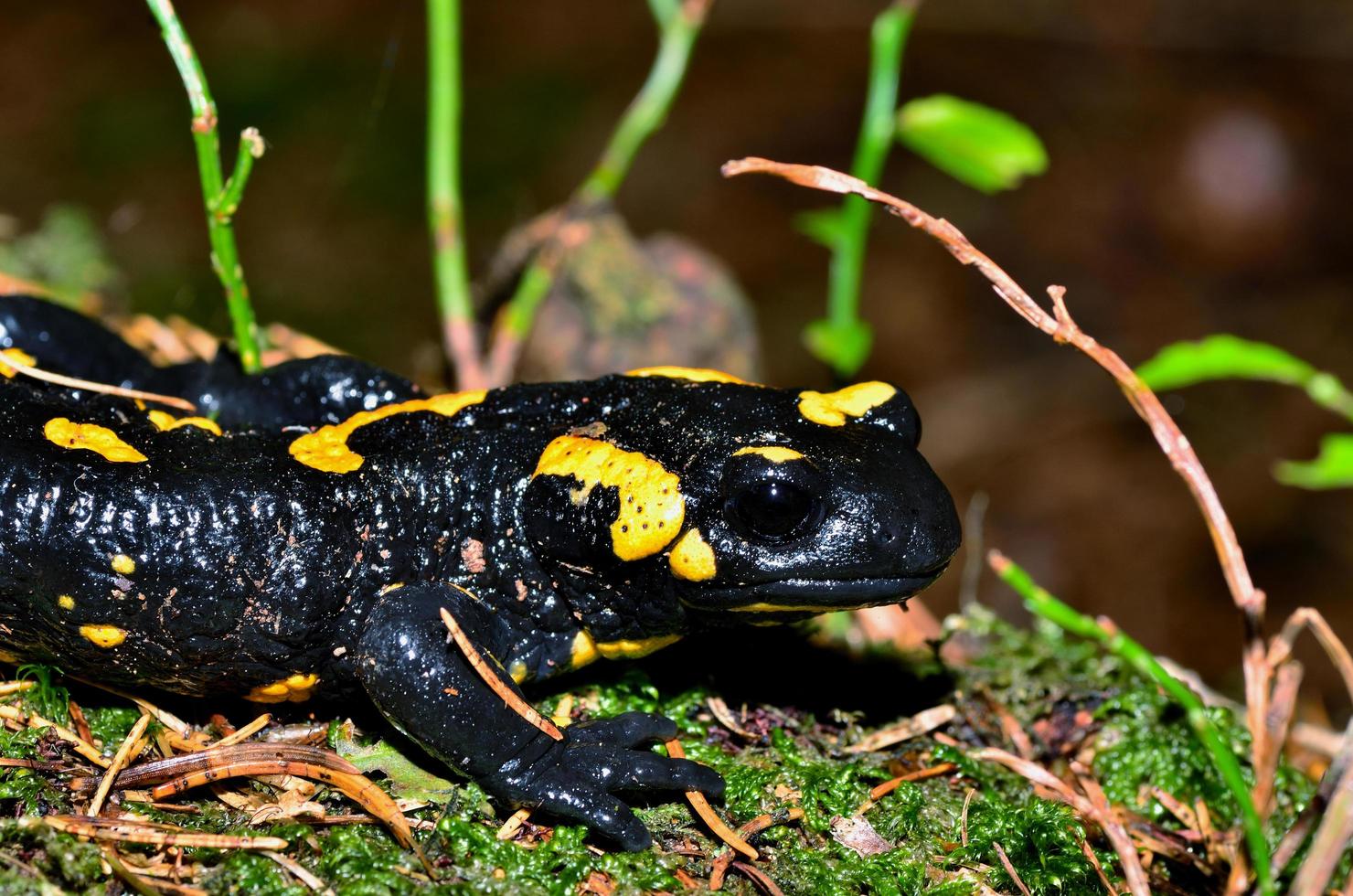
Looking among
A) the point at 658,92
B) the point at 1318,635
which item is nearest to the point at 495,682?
the point at 1318,635

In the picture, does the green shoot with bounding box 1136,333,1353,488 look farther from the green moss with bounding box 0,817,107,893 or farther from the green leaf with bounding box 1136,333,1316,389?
the green moss with bounding box 0,817,107,893

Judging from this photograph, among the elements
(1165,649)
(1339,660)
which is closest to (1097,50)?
(1165,649)

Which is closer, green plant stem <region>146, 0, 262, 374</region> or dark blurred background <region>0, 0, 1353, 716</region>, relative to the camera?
green plant stem <region>146, 0, 262, 374</region>

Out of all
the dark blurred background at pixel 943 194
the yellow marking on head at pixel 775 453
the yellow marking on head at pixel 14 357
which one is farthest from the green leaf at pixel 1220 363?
the dark blurred background at pixel 943 194

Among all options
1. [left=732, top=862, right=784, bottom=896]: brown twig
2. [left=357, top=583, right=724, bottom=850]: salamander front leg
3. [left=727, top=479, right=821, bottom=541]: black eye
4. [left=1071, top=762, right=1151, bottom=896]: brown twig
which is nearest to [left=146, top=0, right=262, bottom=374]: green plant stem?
[left=357, top=583, right=724, bottom=850]: salamander front leg

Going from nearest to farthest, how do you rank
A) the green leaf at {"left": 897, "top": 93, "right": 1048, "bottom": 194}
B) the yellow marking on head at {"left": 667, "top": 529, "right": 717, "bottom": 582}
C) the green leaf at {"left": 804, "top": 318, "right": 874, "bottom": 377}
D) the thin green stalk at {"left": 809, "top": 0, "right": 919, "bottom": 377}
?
the yellow marking on head at {"left": 667, "top": 529, "right": 717, "bottom": 582} < the green leaf at {"left": 897, "top": 93, "right": 1048, "bottom": 194} < the thin green stalk at {"left": 809, "top": 0, "right": 919, "bottom": 377} < the green leaf at {"left": 804, "top": 318, "right": 874, "bottom": 377}

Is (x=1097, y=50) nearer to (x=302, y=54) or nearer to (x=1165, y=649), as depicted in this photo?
(x=1165, y=649)

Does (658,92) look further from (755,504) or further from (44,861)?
(44,861)
